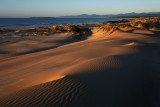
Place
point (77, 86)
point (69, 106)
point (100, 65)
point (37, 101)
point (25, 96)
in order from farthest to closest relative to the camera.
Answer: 1. point (100, 65)
2. point (77, 86)
3. point (25, 96)
4. point (37, 101)
5. point (69, 106)

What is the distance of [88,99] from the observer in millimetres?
2406

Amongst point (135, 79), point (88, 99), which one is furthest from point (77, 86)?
point (135, 79)

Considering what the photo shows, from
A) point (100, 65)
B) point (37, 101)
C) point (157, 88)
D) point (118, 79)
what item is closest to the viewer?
point (37, 101)

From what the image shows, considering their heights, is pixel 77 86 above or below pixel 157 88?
above

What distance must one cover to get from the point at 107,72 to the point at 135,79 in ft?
2.49

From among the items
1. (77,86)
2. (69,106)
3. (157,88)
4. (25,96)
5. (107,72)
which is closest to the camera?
(69,106)

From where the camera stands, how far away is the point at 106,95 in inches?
101

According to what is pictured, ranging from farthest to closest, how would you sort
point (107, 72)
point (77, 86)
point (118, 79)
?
point (107, 72) < point (118, 79) < point (77, 86)

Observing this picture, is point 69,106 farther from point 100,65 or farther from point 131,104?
point 100,65

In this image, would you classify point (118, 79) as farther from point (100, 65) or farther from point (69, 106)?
point (69, 106)

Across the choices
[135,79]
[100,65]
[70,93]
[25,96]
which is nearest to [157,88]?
[135,79]

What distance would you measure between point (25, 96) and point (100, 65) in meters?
2.54

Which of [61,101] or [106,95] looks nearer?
[61,101]

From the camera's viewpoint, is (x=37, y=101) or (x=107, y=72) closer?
(x=37, y=101)
